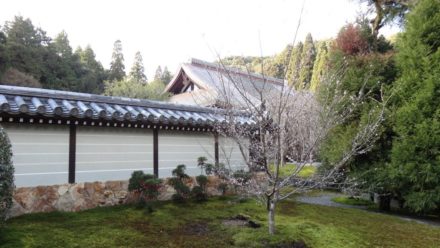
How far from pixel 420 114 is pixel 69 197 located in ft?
24.4

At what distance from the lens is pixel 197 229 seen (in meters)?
5.41

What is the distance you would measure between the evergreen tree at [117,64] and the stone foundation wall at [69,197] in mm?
27965

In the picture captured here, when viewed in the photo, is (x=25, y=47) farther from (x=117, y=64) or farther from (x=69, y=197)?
(x=69, y=197)

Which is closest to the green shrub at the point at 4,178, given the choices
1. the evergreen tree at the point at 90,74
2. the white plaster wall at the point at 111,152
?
the white plaster wall at the point at 111,152

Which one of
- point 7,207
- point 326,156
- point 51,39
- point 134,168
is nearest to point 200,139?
point 134,168

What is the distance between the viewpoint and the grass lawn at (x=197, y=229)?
460 centimetres

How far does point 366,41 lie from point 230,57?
5.91 meters

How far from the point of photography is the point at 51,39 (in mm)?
30328

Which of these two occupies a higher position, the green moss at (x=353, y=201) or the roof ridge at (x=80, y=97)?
the roof ridge at (x=80, y=97)

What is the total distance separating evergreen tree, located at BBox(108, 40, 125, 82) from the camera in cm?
3356

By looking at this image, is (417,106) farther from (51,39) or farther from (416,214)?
(51,39)

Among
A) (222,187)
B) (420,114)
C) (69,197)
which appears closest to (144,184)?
(69,197)

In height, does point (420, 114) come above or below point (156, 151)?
above

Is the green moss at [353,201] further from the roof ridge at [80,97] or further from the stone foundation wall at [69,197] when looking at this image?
the stone foundation wall at [69,197]
